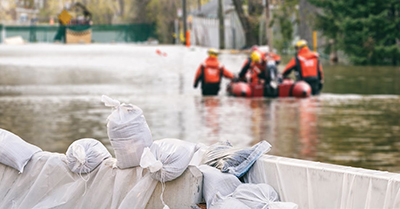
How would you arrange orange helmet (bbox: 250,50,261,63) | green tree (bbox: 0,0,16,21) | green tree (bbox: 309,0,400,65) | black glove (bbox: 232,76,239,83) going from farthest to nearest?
green tree (bbox: 0,0,16,21) → green tree (bbox: 309,0,400,65) → black glove (bbox: 232,76,239,83) → orange helmet (bbox: 250,50,261,63)

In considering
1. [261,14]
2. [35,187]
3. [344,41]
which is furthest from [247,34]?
[35,187]

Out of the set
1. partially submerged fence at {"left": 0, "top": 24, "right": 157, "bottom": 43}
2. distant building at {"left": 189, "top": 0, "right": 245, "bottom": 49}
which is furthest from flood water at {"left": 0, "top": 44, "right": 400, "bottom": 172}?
partially submerged fence at {"left": 0, "top": 24, "right": 157, "bottom": 43}

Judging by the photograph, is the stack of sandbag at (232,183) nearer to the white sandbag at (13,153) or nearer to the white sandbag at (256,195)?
the white sandbag at (256,195)

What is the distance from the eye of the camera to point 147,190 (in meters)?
7.16

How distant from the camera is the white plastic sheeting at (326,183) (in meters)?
6.39

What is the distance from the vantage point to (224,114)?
1994 centimetres

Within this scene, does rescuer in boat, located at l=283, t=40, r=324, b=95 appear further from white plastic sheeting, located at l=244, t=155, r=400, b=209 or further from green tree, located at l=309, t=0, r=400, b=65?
white plastic sheeting, located at l=244, t=155, r=400, b=209

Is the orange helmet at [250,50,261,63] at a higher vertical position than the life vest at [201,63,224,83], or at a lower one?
higher

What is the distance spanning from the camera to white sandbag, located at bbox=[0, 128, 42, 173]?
7812 millimetres

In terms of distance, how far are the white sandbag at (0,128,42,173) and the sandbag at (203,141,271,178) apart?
1.57m

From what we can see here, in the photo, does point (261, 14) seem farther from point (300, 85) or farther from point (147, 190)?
point (147, 190)

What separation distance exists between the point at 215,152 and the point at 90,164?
40.4 inches

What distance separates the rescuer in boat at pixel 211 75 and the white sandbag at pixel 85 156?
1668 centimetres

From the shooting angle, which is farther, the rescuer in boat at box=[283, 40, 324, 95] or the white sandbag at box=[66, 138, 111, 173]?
the rescuer in boat at box=[283, 40, 324, 95]
